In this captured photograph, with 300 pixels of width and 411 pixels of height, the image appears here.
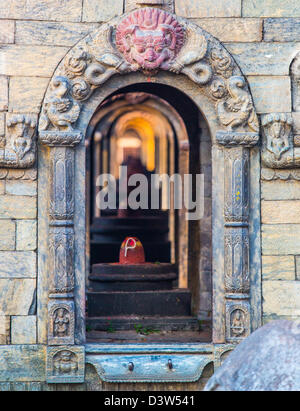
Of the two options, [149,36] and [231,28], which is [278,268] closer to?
→ [231,28]

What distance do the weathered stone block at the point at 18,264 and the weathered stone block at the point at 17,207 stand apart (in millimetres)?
342

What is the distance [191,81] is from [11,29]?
1737 mm

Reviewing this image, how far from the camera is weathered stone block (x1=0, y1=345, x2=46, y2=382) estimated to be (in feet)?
23.5

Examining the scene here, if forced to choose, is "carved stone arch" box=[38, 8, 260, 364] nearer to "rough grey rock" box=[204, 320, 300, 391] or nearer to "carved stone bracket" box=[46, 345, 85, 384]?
"carved stone bracket" box=[46, 345, 85, 384]

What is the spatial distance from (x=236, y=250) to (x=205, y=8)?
2.28 metres

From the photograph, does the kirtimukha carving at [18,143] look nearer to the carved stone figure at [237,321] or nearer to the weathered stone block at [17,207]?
the weathered stone block at [17,207]

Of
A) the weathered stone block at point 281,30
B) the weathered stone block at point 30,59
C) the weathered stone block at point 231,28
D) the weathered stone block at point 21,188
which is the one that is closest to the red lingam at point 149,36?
the weathered stone block at point 231,28

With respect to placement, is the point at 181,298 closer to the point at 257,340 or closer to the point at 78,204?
the point at 78,204

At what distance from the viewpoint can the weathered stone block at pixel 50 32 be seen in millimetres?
7191

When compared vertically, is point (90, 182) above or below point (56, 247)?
above

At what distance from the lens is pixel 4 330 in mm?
7172

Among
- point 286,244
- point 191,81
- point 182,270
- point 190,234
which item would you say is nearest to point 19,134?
point 191,81

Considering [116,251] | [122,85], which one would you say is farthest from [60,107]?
[116,251]

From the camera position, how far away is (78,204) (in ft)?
23.9
